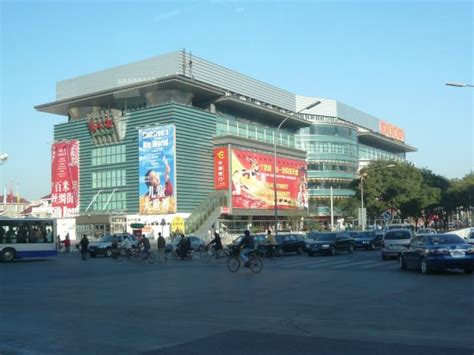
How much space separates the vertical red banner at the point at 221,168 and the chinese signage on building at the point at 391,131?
222 ft

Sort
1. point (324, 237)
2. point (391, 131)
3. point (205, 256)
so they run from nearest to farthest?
point (205, 256) → point (324, 237) → point (391, 131)

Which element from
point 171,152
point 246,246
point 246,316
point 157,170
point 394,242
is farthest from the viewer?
point 157,170

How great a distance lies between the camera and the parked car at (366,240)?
43125 millimetres

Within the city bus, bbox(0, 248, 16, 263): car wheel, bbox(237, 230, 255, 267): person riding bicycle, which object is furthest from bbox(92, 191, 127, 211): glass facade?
bbox(237, 230, 255, 267): person riding bicycle

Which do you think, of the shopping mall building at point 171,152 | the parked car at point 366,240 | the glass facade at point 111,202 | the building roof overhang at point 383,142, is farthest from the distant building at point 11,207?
the building roof overhang at point 383,142

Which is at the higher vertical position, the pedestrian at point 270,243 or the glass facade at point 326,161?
the glass facade at point 326,161

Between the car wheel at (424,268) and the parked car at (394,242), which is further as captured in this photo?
the parked car at (394,242)

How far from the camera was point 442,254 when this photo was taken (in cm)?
1939

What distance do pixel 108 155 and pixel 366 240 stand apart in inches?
1631

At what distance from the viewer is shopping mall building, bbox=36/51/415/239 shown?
6725 cm

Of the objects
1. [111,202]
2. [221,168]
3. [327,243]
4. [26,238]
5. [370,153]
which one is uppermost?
[370,153]

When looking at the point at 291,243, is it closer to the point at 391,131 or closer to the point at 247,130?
the point at 247,130

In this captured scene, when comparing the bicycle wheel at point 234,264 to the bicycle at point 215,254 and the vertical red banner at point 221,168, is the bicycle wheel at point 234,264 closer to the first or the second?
the bicycle at point 215,254

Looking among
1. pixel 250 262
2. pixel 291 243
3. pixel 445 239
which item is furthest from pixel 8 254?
pixel 445 239
